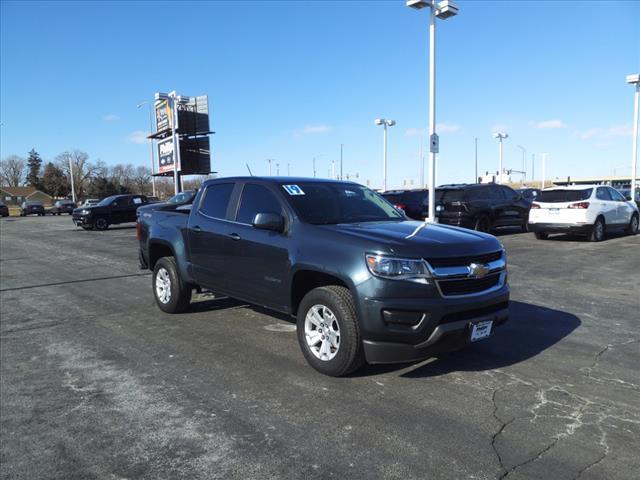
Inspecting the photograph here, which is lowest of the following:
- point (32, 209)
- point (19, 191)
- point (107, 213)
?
point (32, 209)

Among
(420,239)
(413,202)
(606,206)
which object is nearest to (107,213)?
(413,202)

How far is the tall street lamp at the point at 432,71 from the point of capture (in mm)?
15383

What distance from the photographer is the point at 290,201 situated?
5.25 meters

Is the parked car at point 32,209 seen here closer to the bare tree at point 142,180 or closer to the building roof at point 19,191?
the bare tree at point 142,180

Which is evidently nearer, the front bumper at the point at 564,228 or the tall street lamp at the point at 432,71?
the front bumper at the point at 564,228

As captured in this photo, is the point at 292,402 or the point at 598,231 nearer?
the point at 292,402

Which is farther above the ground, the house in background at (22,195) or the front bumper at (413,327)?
the house in background at (22,195)

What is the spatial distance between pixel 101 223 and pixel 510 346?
25.1 meters

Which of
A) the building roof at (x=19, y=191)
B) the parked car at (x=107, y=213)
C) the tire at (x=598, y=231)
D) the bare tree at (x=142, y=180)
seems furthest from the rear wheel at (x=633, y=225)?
the building roof at (x=19, y=191)

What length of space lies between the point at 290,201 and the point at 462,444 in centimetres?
284

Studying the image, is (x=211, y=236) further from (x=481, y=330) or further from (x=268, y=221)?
(x=481, y=330)

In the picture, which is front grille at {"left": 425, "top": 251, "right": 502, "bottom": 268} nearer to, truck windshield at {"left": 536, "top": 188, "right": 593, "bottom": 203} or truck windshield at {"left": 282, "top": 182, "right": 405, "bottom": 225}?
truck windshield at {"left": 282, "top": 182, "right": 405, "bottom": 225}

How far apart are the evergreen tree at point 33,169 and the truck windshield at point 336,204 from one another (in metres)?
122

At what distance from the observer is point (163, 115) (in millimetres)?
39531
